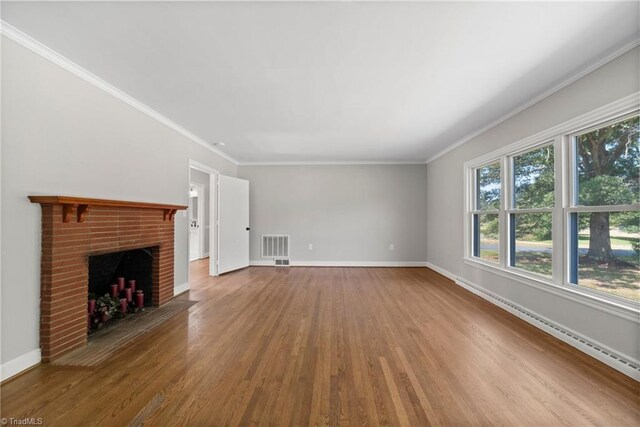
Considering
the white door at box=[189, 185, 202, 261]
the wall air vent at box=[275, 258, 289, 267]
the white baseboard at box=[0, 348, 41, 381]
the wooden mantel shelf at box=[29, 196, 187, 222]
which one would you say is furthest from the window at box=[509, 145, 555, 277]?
the white door at box=[189, 185, 202, 261]

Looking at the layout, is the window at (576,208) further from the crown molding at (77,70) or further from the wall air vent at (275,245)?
the crown molding at (77,70)

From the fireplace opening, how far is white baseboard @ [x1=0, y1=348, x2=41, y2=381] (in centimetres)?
58

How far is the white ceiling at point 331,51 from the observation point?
1.67 meters

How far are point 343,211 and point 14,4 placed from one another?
17.3 feet

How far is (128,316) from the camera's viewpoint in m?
3.01

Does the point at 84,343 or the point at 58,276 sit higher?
the point at 58,276

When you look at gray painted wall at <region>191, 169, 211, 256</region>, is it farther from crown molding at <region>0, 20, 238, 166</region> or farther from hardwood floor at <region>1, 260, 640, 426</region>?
hardwood floor at <region>1, 260, 640, 426</region>

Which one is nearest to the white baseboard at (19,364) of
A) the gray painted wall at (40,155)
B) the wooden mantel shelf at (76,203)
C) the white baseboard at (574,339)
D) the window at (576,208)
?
the gray painted wall at (40,155)

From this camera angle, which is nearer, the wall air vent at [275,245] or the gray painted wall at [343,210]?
the gray painted wall at [343,210]

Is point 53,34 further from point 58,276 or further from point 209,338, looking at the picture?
point 209,338

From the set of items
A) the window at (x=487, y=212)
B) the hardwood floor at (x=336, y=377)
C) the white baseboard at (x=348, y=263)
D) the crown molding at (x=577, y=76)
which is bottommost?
the hardwood floor at (x=336, y=377)

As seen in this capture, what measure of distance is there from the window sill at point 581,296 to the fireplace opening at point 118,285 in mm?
4443

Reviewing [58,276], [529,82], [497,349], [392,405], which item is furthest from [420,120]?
[58,276]

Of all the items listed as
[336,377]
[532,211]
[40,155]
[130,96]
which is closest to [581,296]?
[532,211]
